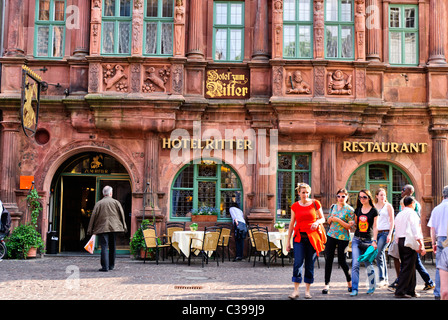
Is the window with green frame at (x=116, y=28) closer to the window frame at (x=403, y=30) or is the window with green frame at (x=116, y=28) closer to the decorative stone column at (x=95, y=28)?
the decorative stone column at (x=95, y=28)

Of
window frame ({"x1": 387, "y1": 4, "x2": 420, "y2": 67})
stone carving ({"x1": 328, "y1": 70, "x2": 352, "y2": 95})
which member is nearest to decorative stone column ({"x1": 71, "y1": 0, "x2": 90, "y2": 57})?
stone carving ({"x1": 328, "y1": 70, "x2": 352, "y2": 95})

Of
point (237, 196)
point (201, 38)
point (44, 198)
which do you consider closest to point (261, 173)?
point (237, 196)

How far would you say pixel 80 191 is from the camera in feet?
59.2

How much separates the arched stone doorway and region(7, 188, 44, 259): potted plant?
0.98 m

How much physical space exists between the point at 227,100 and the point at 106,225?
597 centimetres

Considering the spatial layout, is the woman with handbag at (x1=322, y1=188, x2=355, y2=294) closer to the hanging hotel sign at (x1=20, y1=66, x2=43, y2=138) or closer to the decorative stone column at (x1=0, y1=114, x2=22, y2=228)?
the hanging hotel sign at (x1=20, y1=66, x2=43, y2=138)

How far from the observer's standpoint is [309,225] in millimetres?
9273

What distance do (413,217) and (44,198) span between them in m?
10.9

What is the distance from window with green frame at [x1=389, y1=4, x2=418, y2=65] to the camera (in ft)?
56.5

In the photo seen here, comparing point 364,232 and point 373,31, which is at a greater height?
point 373,31

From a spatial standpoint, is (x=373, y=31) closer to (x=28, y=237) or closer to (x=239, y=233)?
(x=239, y=233)

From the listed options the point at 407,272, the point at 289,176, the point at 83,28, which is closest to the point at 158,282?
the point at 407,272

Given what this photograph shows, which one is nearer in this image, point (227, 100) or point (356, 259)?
point (356, 259)

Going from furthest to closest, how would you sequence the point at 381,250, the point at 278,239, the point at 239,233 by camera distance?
1. the point at 239,233
2. the point at 278,239
3. the point at 381,250
